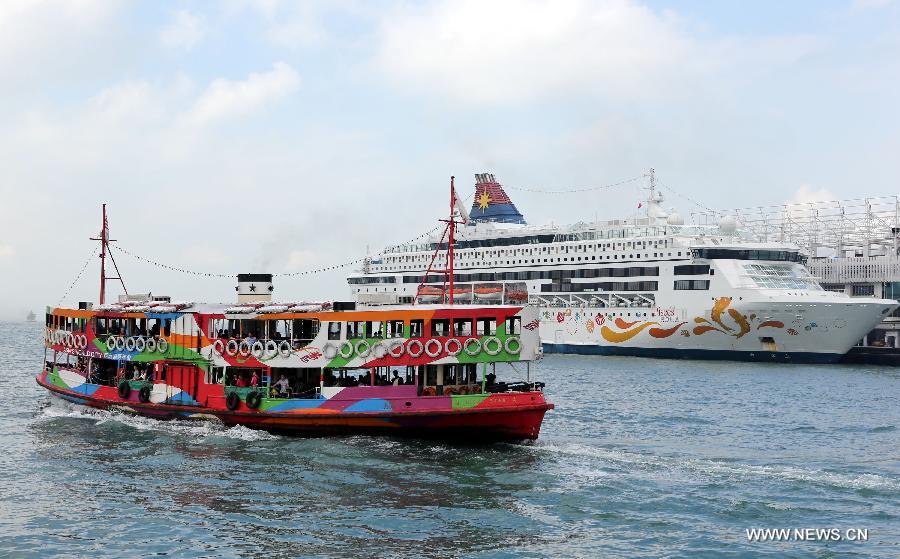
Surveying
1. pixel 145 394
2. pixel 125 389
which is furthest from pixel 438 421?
pixel 125 389

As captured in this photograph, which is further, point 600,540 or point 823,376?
point 823,376

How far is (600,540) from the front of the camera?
58.9ft

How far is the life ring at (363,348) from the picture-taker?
1067 inches

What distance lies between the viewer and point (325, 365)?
27500 millimetres

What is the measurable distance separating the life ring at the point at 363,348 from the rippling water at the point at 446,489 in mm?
2327

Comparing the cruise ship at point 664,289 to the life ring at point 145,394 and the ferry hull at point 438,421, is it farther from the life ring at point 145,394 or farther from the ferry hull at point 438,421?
the ferry hull at point 438,421

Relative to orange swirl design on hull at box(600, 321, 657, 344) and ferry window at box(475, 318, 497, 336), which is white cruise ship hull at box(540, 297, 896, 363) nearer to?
orange swirl design on hull at box(600, 321, 657, 344)

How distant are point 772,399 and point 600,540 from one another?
83.9 ft

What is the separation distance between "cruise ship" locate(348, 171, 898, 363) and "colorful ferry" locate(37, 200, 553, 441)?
2669 cm

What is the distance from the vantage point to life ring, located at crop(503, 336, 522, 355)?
26.6 m

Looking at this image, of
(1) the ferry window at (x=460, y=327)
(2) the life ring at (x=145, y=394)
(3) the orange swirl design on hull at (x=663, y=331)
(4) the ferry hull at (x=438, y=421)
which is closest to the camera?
(4) the ferry hull at (x=438, y=421)

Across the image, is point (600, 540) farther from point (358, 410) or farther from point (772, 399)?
point (772, 399)

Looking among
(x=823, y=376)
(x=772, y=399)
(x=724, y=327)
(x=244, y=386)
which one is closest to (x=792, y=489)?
(x=244, y=386)

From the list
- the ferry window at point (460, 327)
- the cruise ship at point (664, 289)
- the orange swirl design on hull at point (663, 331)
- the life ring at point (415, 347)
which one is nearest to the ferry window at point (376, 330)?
the life ring at point (415, 347)
